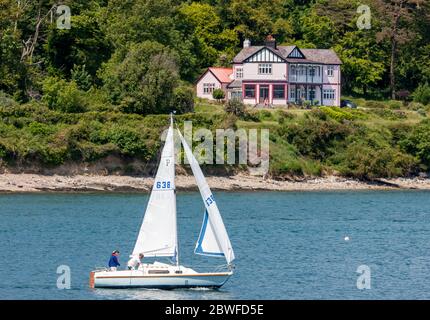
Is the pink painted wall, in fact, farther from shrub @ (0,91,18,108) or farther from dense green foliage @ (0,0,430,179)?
shrub @ (0,91,18,108)

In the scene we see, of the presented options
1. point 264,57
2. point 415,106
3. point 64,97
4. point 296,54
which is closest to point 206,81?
point 264,57

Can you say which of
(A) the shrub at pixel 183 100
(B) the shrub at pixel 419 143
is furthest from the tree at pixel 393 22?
(A) the shrub at pixel 183 100

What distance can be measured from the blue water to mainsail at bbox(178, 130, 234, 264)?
5.95ft

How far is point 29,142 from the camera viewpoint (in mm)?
100562

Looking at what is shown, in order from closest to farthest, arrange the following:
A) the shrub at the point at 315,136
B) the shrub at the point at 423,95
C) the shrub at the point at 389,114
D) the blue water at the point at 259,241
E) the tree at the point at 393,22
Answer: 1. the blue water at the point at 259,241
2. the shrub at the point at 315,136
3. the shrub at the point at 389,114
4. the shrub at the point at 423,95
5. the tree at the point at 393,22

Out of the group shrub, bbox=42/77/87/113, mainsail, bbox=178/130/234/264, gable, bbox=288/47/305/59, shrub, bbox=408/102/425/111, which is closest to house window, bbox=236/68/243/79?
gable, bbox=288/47/305/59

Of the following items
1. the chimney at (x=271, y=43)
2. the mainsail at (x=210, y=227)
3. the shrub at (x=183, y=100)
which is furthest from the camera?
the chimney at (x=271, y=43)

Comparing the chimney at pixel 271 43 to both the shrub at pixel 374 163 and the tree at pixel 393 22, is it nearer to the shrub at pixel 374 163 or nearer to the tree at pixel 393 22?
the tree at pixel 393 22

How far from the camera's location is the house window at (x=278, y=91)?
432 feet

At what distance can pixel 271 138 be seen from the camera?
11362 cm

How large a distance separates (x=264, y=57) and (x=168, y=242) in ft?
265

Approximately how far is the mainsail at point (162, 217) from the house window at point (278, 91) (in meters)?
79.7

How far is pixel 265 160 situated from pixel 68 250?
144 feet
